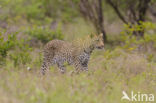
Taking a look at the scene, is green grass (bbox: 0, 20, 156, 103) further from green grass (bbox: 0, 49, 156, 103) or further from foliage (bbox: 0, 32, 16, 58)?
foliage (bbox: 0, 32, 16, 58)

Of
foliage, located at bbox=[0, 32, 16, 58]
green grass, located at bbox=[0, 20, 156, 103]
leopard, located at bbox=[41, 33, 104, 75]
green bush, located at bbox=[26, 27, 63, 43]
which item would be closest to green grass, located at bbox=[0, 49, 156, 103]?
green grass, located at bbox=[0, 20, 156, 103]

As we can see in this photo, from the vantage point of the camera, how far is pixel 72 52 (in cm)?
1012

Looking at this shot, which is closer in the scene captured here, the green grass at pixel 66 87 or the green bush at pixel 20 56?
the green grass at pixel 66 87

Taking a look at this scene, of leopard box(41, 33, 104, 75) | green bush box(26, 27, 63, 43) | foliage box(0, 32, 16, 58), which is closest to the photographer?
leopard box(41, 33, 104, 75)

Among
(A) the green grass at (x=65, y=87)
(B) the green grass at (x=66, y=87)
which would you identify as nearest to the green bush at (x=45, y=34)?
(B) the green grass at (x=66, y=87)

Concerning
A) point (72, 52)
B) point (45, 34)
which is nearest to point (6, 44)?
point (72, 52)

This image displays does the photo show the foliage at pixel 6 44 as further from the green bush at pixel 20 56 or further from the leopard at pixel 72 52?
the leopard at pixel 72 52

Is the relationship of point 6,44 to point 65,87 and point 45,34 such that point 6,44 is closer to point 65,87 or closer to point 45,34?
A: point 65,87

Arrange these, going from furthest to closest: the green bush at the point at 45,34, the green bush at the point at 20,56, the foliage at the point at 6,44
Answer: the green bush at the point at 45,34 < the foliage at the point at 6,44 < the green bush at the point at 20,56

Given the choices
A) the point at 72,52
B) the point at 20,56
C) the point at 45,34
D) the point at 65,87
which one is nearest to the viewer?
the point at 65,87

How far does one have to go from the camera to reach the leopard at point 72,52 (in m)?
9.78

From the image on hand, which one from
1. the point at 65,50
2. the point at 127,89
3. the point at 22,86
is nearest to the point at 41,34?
the point at 65,50

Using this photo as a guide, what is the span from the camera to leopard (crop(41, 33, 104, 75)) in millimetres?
9781

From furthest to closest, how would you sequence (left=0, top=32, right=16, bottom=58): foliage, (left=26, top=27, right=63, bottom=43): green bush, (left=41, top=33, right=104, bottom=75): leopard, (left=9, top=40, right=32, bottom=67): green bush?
(left=26, top=27, right=63, bottom=43): green bush → (left=0, top=32, right=16, bottom=58): foliage → (left=9, top=40, right=32, bottom=67): green bush → (left=41, top=33, right=104, bottom=75): leopard
